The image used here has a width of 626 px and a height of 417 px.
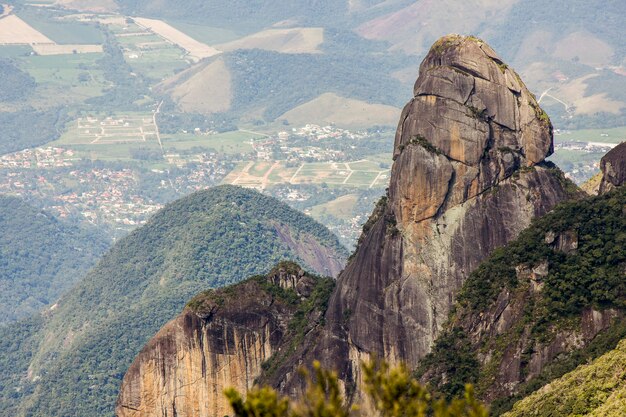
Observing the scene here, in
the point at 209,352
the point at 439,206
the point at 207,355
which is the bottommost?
the point at 207,355

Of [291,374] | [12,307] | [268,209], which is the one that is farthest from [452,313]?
[12,307]

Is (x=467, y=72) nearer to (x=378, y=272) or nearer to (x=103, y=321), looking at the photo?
(x=378, y=272)

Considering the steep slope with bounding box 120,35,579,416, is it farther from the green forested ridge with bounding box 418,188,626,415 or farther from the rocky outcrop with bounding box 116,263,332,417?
the rocky outcrop with bounding box 116,263,332,417

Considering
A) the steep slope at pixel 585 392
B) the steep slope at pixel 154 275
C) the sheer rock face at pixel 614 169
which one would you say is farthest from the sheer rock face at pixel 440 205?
the steep slope at pixel 154 275

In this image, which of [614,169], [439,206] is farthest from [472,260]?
[614,169]

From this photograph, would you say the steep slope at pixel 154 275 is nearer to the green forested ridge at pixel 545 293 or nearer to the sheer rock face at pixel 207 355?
the sheer rock face at pixel 207 355

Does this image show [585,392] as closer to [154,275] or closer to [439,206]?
[439,206]
